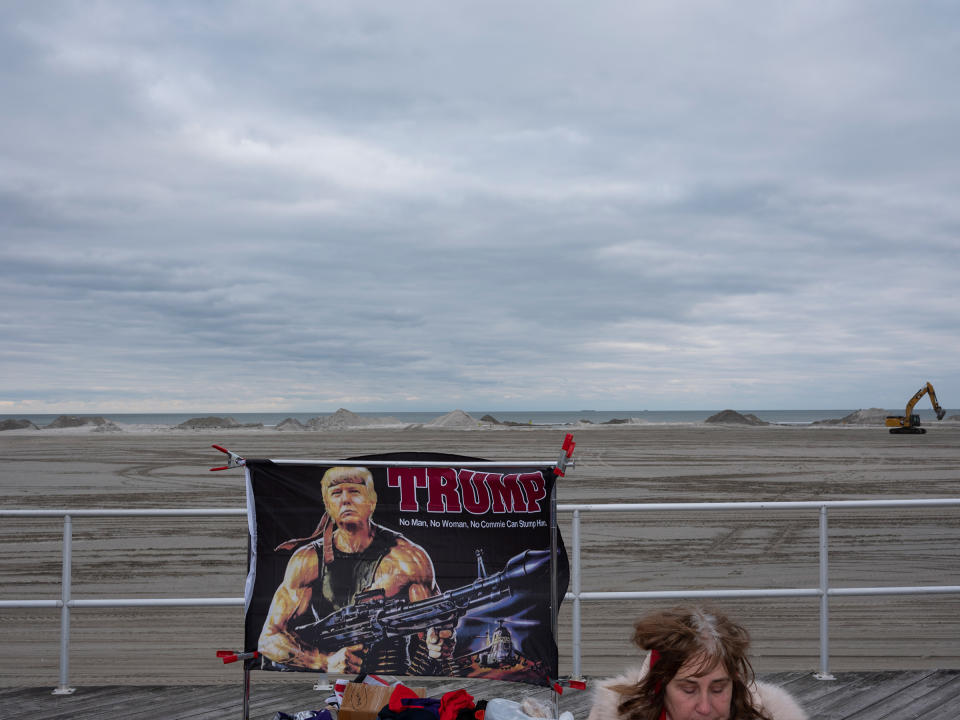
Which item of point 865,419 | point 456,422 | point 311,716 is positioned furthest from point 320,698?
point 865,419

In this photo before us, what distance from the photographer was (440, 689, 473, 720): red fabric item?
11.6 feet

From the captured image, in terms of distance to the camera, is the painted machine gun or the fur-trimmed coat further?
the painted machine gun

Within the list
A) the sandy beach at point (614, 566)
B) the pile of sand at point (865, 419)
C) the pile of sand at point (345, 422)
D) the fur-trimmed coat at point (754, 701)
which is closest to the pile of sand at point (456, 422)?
the pile of sand at point (345, 422)

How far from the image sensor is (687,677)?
2.28 metres

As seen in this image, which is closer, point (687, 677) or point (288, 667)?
point (687, 677)

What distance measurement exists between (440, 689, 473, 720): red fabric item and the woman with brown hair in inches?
54.6

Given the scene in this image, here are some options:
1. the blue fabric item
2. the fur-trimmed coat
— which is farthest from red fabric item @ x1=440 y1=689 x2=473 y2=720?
the fur-trimmed coat

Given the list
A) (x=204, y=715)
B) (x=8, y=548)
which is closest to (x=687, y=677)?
(x=204, y=715)

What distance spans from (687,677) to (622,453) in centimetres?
3122

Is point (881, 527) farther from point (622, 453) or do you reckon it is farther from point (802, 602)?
point (622, 453)

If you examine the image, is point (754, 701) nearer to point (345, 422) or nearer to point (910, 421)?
point (910, 421)

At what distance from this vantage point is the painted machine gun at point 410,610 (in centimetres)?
378

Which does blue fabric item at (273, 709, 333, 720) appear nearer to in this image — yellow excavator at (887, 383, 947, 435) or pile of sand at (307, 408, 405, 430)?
yellow excavator at (887, 383, 947, 435)

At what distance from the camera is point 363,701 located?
3658 mm
